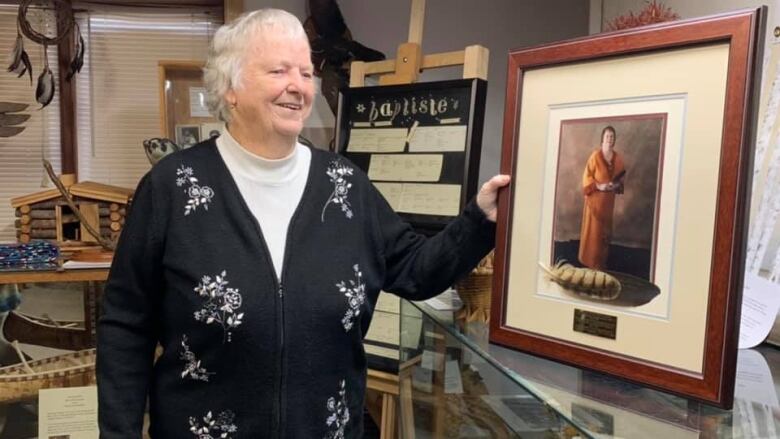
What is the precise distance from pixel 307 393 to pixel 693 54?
0.80 meters

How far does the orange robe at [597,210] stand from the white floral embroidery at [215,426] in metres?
0.65

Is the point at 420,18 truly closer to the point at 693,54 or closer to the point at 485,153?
the point at 485,153

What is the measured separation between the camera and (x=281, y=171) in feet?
3.74

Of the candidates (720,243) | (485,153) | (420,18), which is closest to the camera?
(720,243)

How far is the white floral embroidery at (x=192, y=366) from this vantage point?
3.54ft

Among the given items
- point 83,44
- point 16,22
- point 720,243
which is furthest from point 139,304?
point 16,22

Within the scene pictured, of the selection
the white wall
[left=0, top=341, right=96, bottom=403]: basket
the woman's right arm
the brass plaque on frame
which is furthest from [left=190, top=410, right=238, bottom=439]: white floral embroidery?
the white wall

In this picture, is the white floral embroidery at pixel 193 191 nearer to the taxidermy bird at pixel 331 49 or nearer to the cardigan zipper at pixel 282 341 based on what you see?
the cardigan zipper at pixel 282 341

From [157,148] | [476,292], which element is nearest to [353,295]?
[476,292]

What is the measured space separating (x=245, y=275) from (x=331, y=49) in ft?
4.36

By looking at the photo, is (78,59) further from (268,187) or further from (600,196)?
(600,196)

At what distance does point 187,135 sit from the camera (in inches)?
86.5

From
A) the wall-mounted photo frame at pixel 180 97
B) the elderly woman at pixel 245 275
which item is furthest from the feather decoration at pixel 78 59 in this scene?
the elderly woman at pixel 245 275

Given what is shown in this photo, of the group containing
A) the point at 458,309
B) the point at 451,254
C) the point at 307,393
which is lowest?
the point at 307,393
